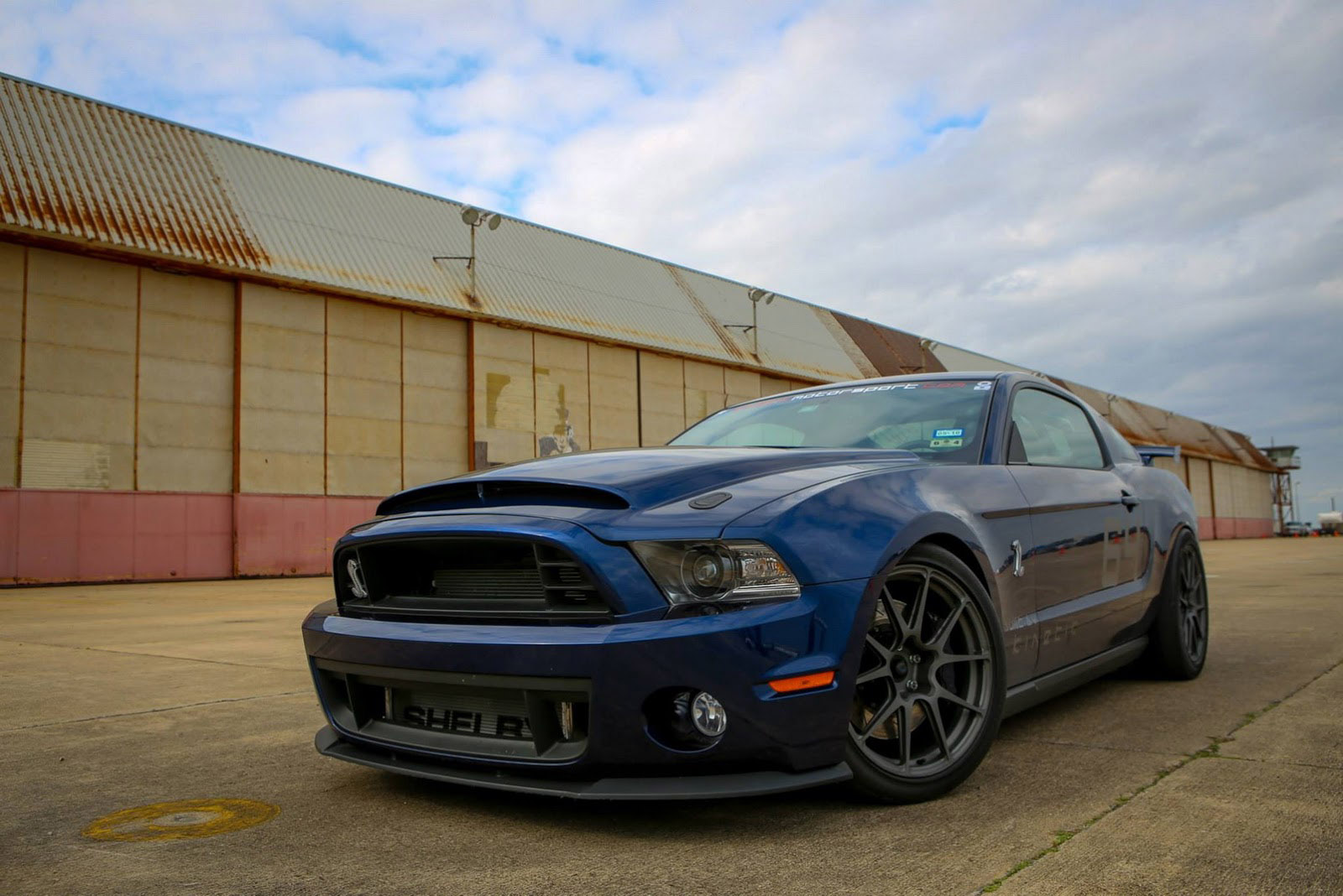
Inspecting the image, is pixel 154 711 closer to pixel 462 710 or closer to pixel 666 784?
pixel 462 710

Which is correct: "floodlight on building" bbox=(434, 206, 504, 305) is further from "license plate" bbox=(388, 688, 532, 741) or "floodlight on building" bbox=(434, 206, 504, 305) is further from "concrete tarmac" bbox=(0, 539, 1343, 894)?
"license plate" bbox=(388, 688, 532, 741)

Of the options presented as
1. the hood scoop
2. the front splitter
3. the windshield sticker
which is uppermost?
the windshield sticker

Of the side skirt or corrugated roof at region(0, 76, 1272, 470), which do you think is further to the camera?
corrugated roof at region(0, 76, 1272, 470)

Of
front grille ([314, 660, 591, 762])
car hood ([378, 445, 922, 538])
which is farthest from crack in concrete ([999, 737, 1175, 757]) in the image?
front grille ([314, 660, 591, 762])

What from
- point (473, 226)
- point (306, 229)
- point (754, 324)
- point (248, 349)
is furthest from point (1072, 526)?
point (754, 324)

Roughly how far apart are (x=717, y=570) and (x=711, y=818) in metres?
0.67

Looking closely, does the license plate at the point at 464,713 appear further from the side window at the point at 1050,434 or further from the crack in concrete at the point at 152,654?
the crack in concrete at the point at 152,654

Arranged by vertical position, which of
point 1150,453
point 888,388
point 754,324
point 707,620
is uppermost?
point 754,324

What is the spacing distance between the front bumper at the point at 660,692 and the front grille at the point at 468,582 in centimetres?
8

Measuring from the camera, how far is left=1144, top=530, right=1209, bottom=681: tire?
4.55 metres

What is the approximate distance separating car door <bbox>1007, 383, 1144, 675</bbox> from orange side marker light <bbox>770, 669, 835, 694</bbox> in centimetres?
122

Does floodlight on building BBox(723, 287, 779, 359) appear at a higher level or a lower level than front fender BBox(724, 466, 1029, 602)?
higher

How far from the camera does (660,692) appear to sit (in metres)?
2.35

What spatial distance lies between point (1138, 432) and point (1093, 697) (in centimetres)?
5060
